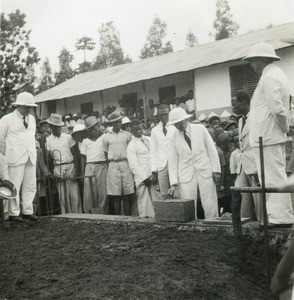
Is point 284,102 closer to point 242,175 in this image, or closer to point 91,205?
point 242,175

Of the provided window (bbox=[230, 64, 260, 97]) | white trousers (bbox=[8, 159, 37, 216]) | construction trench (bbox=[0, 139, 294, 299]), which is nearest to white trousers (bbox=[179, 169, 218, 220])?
construction trench (bbox=[0, 139, 294, 299])

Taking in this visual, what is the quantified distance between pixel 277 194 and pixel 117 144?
3.51 metres

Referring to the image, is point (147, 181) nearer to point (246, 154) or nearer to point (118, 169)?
point (118, 169)

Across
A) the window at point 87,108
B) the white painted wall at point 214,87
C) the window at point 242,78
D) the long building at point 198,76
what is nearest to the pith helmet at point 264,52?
the long building at point 198,76

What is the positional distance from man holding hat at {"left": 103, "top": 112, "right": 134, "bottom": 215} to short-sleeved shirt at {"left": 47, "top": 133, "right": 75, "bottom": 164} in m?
0.76

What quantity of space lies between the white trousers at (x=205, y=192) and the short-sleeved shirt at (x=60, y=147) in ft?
8.74

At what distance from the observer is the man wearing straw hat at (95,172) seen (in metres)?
7.60

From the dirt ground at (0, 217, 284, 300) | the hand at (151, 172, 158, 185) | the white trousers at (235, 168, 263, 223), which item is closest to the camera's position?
the dirt ground at (0, 217, 284, 300)

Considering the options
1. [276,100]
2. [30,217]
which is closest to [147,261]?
[276,100]

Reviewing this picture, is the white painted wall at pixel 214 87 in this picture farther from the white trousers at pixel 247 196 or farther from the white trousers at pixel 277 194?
the white trousers at pixel 277 194

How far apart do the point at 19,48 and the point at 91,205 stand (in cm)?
751

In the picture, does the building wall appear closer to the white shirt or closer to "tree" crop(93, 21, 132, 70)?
the white shirt

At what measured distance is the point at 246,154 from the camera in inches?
215

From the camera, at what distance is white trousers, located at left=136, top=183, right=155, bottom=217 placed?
700cm
